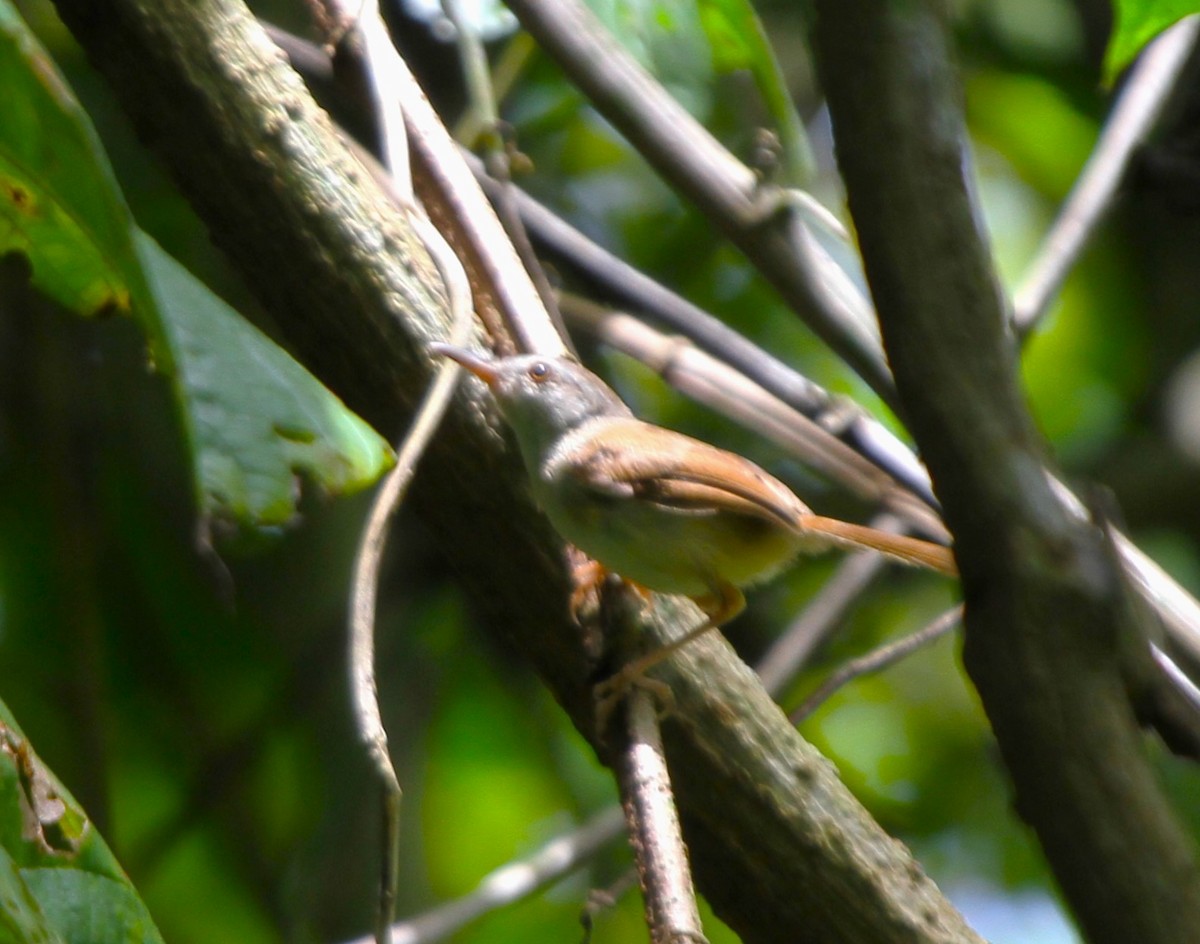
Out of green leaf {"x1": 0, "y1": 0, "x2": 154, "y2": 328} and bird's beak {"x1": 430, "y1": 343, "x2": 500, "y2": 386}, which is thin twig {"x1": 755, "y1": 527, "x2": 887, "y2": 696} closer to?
bird's beak {"x1": 430, "y1": 343, "x2": 500, "y2": 386}

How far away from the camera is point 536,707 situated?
4199 millimetres

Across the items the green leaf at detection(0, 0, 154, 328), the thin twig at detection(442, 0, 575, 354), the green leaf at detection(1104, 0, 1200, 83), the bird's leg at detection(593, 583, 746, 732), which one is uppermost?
the green leaf at detection(1104, 0, 1200, 83)

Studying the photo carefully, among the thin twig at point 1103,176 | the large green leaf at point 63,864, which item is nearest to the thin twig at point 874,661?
the thin twig at point 1103,176

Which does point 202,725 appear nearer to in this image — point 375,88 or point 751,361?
point 751,361

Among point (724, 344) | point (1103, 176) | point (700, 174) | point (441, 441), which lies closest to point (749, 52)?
point (700, 174)

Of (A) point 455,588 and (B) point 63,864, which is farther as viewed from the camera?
(A) point 455,588

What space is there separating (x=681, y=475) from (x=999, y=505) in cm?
128

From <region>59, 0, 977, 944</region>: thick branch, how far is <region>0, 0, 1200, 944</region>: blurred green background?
0.94 m

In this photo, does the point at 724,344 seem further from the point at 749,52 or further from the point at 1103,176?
the point at 1103,176

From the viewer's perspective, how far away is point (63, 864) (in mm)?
1257

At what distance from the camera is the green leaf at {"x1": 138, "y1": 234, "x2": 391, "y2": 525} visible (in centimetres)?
164

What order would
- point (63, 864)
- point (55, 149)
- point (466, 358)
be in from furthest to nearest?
point (466, 358) → point (63, 864) → point (55, 149)

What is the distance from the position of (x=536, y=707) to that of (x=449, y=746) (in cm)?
32

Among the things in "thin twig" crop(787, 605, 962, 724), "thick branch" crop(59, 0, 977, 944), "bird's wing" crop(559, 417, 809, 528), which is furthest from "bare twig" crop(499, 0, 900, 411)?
"thick branch" crop(59, 0, 977, 944)
